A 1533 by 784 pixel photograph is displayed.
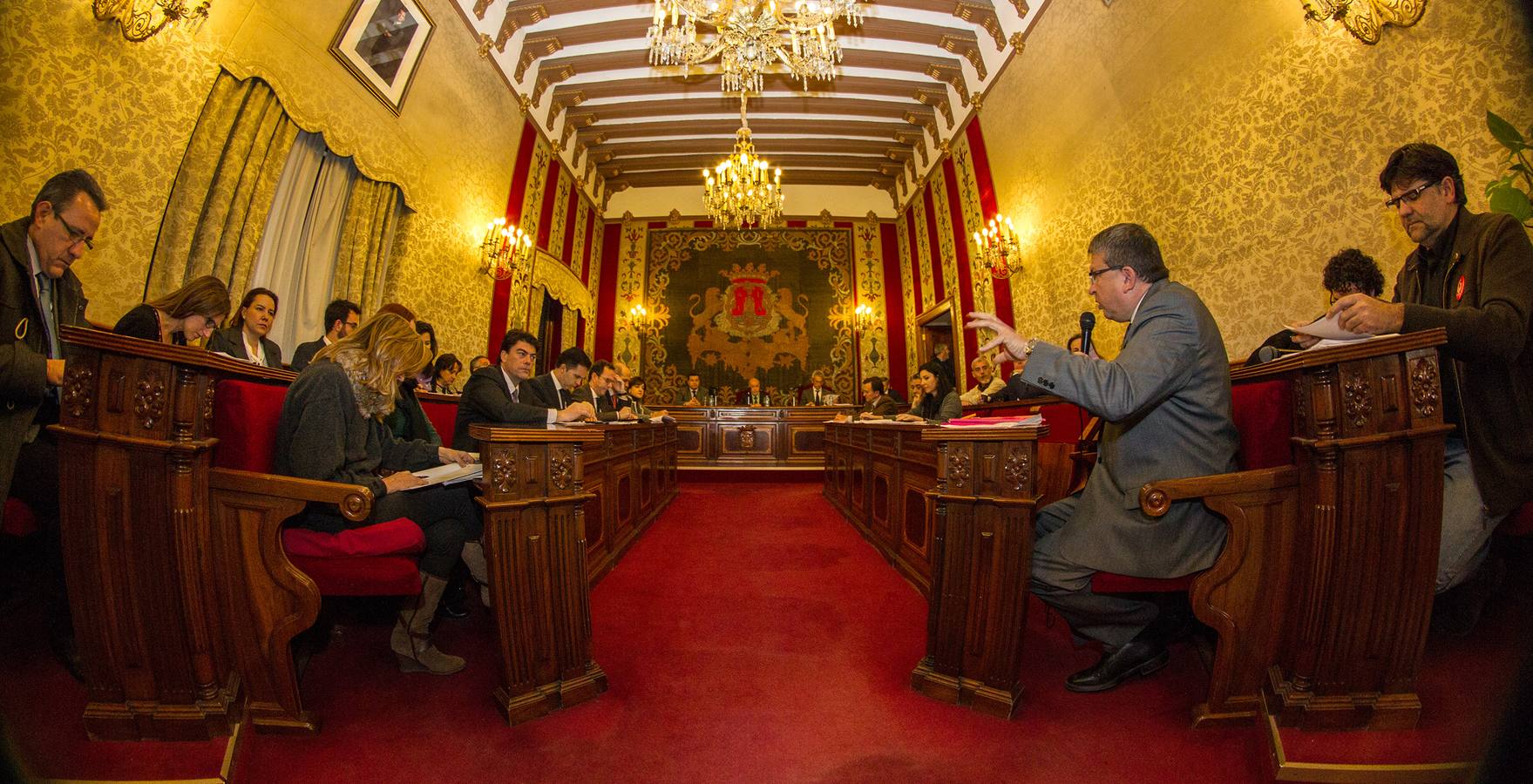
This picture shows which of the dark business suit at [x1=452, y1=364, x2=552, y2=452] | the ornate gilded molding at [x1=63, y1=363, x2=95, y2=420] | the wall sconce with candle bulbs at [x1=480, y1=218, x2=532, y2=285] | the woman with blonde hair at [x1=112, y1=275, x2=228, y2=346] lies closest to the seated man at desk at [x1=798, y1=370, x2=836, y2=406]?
the wall sconce with candle bulbs at [x1=480, y1=218, x2=532, y2=285]

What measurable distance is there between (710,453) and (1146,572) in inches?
276

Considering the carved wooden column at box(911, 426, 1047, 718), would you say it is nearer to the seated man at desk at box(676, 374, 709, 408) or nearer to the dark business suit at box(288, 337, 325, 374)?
the dark business suit at box(288, 337, 325, 374)

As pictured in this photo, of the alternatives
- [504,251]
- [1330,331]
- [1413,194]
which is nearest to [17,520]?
[1330,331]

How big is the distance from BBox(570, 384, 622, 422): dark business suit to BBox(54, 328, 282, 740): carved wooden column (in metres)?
2.89

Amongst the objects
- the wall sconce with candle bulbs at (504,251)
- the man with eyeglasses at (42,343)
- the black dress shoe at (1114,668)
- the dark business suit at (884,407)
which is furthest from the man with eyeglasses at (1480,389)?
the wall sconce with candle bulbs at (504,251)

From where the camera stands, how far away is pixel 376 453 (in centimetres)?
186

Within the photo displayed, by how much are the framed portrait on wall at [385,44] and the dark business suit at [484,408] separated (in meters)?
3.22

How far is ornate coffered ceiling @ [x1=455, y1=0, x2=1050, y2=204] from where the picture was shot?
237 inches

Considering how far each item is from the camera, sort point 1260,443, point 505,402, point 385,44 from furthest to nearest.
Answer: point 385,44, point 505,402, point 1260,443

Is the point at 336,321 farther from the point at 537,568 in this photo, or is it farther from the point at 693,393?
the point at 693,393

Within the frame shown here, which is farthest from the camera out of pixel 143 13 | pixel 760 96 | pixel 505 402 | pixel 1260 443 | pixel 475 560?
pixel 760 96

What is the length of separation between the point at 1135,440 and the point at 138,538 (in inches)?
107

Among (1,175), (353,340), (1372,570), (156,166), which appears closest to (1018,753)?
(1372,570)

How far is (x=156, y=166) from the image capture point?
2.86 m
